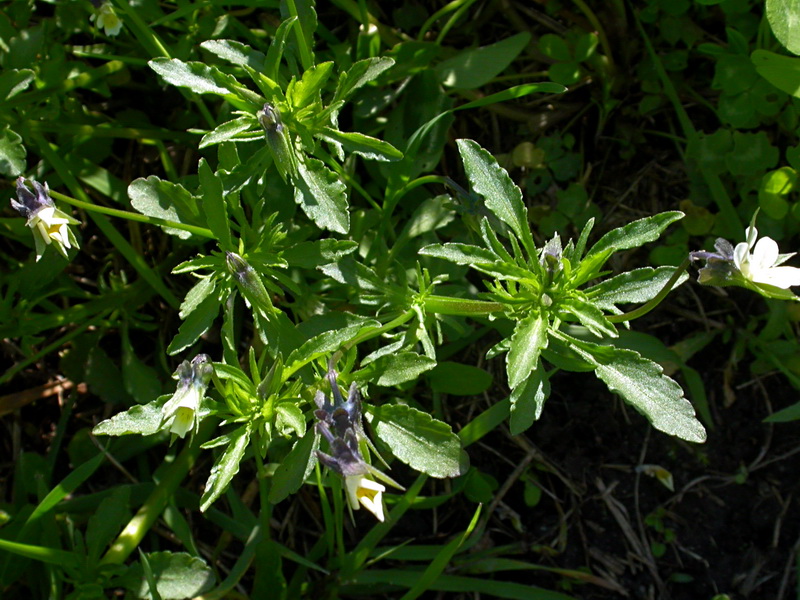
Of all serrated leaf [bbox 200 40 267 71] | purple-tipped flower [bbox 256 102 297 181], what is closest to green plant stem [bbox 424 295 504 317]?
purple-tipped flower [bbox 256 102 297 181]

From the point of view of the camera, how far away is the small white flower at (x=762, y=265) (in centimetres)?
156

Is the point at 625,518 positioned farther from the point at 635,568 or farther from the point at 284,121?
the point at 284,121

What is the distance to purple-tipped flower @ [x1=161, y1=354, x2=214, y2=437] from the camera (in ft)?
5.13

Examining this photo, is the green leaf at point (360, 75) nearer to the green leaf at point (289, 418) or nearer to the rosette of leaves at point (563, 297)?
the rosette of leaves at point (563, 297)

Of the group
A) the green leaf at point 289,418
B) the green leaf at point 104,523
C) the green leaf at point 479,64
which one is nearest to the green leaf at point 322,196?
the green leaf at point 289,418

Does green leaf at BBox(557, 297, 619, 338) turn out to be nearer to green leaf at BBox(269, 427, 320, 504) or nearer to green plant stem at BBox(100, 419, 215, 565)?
green leaf at BBox(269, 427, 320, 504)

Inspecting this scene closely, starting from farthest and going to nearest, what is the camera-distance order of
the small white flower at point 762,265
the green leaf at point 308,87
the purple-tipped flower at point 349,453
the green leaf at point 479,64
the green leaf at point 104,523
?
1. the green leaf at point 479,64
2. the green leaf at point 104,523
3. the green leaf at point 308,87
4. the small white flower at point 762,265
5. the purple-tipped flower at point 349,453

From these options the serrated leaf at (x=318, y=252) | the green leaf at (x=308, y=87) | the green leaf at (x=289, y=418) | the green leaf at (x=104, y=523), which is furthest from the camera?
the green leaf at (x=104, y=523)

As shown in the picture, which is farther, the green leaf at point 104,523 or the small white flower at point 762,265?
the green leaf at point 104,523

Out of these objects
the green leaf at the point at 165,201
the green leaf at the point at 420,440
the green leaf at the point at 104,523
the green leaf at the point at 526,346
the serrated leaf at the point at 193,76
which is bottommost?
the green leaf at the point at 104,523

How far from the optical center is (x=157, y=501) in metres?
2.35

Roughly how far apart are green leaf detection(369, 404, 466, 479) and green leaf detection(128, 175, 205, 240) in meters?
0.65

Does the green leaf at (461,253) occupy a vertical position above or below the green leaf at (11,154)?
below

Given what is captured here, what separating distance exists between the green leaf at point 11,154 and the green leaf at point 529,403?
131 centimetres
